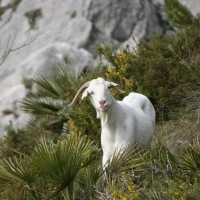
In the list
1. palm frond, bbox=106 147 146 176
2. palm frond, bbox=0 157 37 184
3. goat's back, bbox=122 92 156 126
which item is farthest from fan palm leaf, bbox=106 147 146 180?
goat's back, bbox=122 92 156 126

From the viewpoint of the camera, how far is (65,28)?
23391 millimetres

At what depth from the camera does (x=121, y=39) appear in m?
23.2

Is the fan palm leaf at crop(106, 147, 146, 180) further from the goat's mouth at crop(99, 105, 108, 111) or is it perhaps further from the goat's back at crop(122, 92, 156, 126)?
the goat's back at crop(122, 92, 156, 126)

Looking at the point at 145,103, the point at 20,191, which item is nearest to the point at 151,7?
the point at 145,103

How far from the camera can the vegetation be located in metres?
A: 9.73

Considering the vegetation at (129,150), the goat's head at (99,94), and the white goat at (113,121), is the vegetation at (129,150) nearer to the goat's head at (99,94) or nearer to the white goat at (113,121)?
the white goat at (113,121)

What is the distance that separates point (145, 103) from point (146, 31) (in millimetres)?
11371

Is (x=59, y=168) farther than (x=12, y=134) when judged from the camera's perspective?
No

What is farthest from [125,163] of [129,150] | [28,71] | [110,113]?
[28,71]

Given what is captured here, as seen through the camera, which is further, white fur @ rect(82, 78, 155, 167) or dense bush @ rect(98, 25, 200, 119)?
dense bush @ rect(98, 25, 200, 119)

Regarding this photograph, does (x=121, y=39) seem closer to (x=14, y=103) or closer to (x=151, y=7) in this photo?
(x=151, y=7)

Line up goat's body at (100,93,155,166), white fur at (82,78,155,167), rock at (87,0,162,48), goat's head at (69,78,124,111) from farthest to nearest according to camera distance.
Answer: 1. rock at (87,0,162,48)
2. goat's body at (100,93,155,166)
3. white fur at (82,78,155,167)
4. goat's head at (69,78,124,111)

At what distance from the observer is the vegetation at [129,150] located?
9.73 metres

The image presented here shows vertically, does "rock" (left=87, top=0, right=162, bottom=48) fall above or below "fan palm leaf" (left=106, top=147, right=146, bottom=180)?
below
